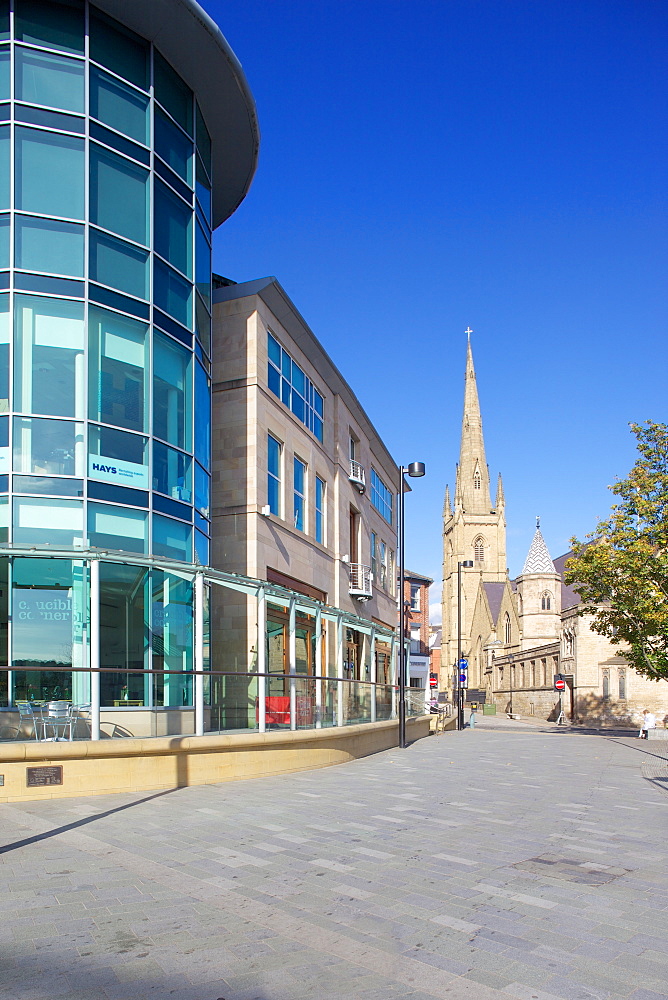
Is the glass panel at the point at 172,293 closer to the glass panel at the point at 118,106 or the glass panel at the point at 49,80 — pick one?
the glass panel at the point at 118,106

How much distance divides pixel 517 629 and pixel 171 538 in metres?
76.6

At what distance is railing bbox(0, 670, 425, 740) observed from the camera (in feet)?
39.2

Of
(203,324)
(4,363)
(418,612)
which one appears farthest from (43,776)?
(418,612)

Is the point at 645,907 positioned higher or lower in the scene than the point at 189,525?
lower

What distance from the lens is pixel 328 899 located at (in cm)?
672

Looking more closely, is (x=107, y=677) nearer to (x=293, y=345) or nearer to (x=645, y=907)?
(x=645, y=907)

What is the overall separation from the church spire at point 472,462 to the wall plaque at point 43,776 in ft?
412

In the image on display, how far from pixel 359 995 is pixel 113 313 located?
43.6 ft

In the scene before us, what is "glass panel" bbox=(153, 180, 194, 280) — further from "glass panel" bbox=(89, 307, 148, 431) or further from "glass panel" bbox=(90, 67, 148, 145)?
"glass panel" bbox=(89, 307, 148, 431)

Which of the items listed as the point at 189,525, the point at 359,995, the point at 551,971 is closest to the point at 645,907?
the point at 551,971

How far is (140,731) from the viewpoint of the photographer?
12641 millimetres

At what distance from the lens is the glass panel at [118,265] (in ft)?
51.6

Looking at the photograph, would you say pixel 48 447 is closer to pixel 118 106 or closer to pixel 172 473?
pixel 172 473

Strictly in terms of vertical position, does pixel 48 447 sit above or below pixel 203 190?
below
